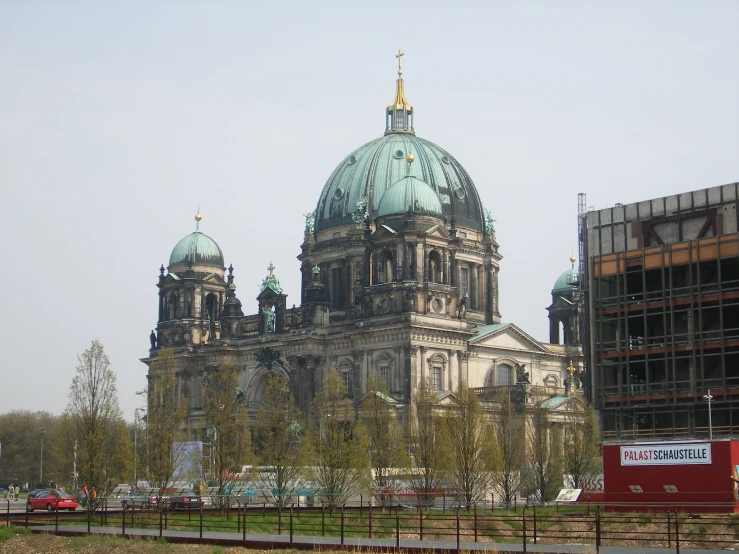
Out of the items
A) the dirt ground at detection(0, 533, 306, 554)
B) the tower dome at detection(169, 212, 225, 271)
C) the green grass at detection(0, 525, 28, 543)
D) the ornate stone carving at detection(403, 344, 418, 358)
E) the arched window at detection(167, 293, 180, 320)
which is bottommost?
the dirt ground at detection(0, 533, 306, 554)

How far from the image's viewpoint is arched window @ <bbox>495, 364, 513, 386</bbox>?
114 meters

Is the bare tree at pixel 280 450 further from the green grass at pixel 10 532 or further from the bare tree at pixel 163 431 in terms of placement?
the green grass at pixel 10 532

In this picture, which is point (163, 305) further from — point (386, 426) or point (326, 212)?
point (386, 426)

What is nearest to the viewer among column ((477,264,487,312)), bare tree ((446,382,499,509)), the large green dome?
bare tree ((446,382,499,509))

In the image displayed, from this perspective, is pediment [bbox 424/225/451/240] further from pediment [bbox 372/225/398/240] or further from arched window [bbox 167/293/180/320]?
arched window [bbox 167/293/180/320]

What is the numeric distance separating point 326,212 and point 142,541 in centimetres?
8055

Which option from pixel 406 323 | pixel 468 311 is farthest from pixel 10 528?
pixel 468 311

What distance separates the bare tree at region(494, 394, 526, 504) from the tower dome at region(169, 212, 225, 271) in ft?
144

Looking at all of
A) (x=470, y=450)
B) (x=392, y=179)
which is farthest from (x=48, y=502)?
(x=392, y=179)

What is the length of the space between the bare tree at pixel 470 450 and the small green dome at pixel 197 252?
56378mm

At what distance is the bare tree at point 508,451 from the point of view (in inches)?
3241

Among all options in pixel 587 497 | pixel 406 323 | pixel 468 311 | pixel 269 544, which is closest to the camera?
pixel 269 544

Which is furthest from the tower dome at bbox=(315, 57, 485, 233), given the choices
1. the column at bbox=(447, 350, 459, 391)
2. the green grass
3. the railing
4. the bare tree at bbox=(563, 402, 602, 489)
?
the green grass

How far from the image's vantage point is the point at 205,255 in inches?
5285
